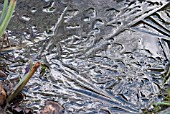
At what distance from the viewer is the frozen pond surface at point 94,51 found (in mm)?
2078

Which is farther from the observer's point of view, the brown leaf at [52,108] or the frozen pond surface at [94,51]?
the frozen pond surface at [94,51]

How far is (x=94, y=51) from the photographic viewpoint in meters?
2.39

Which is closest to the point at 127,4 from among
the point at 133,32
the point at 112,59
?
the point at 133,32

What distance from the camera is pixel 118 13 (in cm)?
274

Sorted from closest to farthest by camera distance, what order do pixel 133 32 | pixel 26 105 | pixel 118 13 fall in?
pixel 26 105 < pixel 133 32 < pixel 118 13

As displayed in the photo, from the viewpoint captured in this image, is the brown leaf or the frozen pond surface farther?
the frozen pond surface

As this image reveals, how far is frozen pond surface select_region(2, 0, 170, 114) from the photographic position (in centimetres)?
208

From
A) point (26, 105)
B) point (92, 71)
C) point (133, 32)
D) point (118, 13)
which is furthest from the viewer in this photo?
point (118, 13)

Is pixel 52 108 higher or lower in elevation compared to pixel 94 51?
lower

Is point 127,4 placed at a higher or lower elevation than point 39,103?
higher

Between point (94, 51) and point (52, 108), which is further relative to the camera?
point (94, 51)

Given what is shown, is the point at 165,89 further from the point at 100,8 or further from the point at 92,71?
the point at 100,8

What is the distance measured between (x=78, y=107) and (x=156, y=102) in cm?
43

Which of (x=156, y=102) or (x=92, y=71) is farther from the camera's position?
(x=92, y=71)
